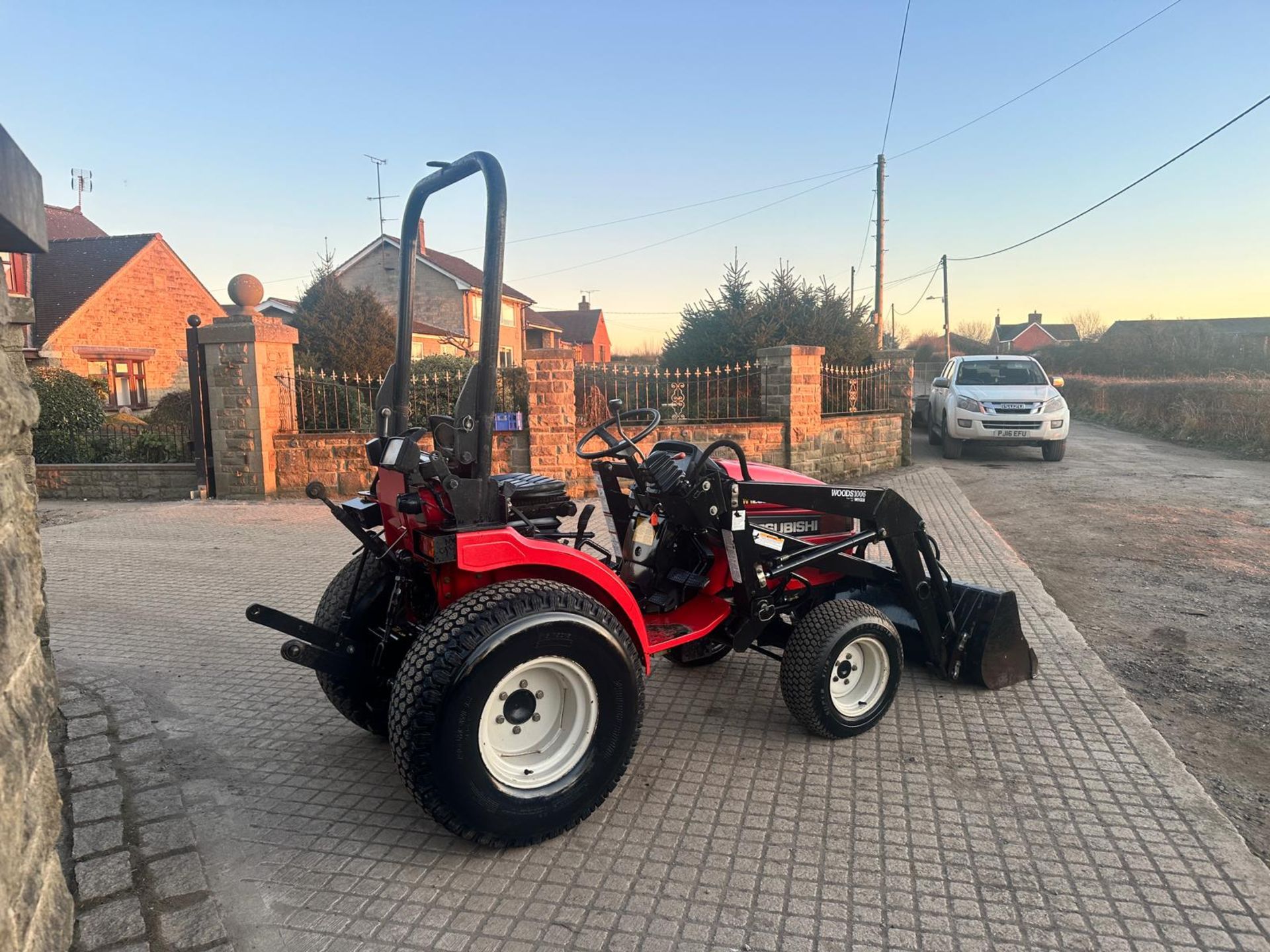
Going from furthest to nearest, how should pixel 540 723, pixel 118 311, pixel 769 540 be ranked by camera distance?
pixel 118 311 → pixel 769 540 → pixel 540 723

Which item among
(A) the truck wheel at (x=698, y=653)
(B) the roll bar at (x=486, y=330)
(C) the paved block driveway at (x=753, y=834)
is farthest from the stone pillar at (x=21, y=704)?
(A) the truck wheel at (x=698, y=653)

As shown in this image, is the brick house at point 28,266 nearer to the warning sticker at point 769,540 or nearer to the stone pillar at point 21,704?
the stone pillar at point 21,704

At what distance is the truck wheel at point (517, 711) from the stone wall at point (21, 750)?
0.93 meters

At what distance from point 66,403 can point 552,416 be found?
319 inches

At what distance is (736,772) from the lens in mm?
3422

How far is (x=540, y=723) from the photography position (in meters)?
2.95

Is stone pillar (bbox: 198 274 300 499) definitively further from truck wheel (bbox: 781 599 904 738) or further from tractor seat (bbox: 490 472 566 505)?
truck wheel (bbox: 781 599 904 738)

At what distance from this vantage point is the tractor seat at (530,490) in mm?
3371

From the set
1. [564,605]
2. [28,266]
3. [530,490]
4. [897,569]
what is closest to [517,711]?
[564,605]

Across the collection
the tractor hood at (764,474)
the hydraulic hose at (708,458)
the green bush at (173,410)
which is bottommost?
the tractor hood at (764,474)

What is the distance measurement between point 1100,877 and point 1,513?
3.21m

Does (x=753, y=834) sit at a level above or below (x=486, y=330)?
below

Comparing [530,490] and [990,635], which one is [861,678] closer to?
[990,635]

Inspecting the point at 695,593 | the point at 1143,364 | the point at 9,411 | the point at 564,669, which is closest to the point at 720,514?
the point at 695,593
